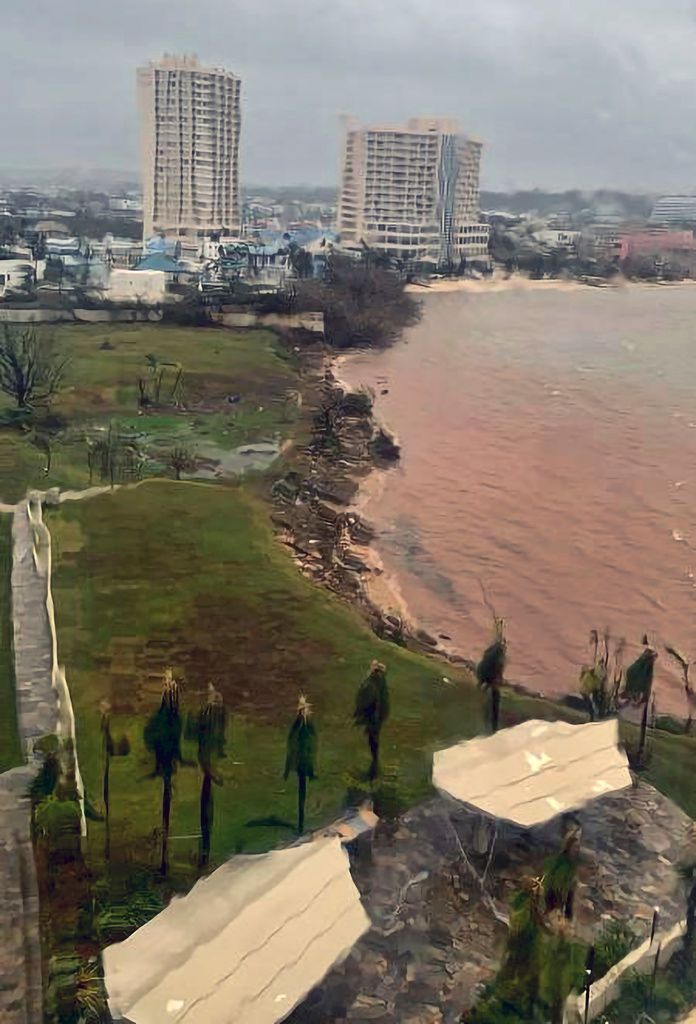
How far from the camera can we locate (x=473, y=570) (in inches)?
348

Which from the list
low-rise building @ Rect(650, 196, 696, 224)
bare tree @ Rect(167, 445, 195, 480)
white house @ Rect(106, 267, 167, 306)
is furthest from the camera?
low-rise building @ Rect(650, 196, 696, 224)

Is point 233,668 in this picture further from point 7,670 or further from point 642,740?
point 642,740

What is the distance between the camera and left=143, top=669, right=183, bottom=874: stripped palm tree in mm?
→ 4062

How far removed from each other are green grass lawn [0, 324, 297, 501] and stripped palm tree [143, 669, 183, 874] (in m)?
5.17

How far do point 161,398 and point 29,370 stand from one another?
5.90 feet

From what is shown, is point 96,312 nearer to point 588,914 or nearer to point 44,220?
point 44,220

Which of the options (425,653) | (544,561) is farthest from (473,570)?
(425,653)

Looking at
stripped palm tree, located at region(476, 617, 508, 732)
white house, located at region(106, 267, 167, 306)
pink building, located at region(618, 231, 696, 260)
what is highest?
pink building, located at region(618, 231, 696, 260)

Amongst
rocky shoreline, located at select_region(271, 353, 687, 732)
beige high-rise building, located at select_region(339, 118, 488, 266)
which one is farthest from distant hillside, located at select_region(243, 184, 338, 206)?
rocky shoreline, located at select_region(271, 353, 687, 732)

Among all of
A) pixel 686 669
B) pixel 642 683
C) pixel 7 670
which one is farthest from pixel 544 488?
pixel 7 670

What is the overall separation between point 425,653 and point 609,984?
3353 mm

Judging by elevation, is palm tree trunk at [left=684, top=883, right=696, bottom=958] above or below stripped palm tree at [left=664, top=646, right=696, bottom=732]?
above

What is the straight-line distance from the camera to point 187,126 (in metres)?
24.4

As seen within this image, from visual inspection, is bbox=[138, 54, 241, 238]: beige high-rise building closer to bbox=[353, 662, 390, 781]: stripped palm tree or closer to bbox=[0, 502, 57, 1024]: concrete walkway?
bbox=[0, 502, 57, 1024]: concrete walkway
